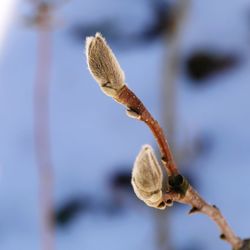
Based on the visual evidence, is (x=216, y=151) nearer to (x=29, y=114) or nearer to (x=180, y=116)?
(x=180, y=116)

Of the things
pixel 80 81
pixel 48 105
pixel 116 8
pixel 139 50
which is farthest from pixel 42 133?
pixel 116 8

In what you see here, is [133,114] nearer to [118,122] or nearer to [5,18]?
[118,122]

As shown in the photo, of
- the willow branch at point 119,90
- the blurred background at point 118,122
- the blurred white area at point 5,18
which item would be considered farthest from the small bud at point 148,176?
the blurred white area at point 5,18

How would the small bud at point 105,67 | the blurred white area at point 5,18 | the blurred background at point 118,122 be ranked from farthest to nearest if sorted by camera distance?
the blurred white area at point 5,18 → the blurred background at point 118,122 → the small bud at point 105,67

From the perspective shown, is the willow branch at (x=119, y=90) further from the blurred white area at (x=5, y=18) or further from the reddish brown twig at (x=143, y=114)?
the blurred white area at (x=5, y=18)

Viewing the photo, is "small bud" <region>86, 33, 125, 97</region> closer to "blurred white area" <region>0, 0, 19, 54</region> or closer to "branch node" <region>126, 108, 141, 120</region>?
"branch node" <region>126, 108, 141, 120</region>

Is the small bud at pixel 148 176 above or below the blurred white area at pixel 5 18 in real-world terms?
below

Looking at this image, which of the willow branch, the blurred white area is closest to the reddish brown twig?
the willow branch
